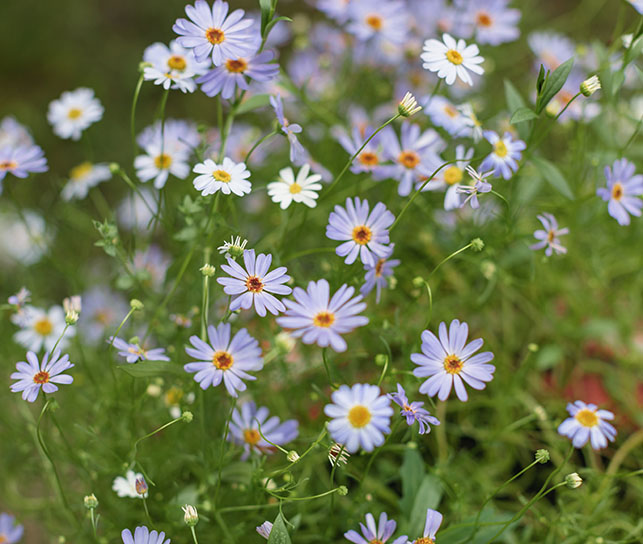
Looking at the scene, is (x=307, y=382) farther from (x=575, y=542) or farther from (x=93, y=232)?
(x=93, y=232)

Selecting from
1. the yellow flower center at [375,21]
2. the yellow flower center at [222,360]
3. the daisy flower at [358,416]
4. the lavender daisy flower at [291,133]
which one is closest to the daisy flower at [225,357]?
the yellow flower center at [222,360]

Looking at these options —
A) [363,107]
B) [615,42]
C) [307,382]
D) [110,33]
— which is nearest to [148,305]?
[307,382]

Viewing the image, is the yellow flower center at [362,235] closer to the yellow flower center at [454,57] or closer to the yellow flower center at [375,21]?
the yellow flower center at [454,57]

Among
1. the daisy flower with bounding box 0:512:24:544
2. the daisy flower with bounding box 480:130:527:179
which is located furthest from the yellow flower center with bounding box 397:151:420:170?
the daisy flower with bounding box 0:512:24:544

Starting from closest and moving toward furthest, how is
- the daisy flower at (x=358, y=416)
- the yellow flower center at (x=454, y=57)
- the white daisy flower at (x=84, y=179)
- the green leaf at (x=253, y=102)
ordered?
the daisy flower at (x=358, y=416)
the yellow flower center at (x=454, y=57)
the green leaf at (x=253, y=102)
the white daisy flower at (x=84, y=179)

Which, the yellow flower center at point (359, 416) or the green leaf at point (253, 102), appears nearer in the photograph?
the yellow flower center at point (359, 416)

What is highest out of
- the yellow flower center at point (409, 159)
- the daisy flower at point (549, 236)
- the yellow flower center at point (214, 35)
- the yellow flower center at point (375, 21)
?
the yellow flower center at point (375, 21)
